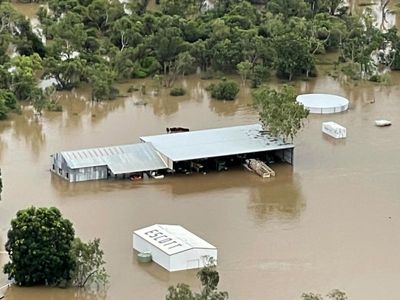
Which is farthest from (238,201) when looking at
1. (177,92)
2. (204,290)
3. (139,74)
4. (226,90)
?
(139,74)

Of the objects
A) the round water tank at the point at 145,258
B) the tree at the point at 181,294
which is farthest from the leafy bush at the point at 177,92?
the tree at the point at 181,294

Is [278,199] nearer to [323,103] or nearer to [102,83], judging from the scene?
[323,103]

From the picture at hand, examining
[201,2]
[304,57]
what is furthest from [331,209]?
[201,2]

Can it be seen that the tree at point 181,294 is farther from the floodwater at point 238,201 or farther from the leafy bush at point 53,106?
the leafy bush at point 53,106

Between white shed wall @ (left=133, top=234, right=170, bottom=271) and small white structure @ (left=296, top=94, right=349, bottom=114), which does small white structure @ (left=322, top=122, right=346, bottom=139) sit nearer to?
small white structure @ (left=296, top=94, right=349, bottom=114)

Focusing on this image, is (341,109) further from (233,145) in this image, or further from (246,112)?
(233,145)

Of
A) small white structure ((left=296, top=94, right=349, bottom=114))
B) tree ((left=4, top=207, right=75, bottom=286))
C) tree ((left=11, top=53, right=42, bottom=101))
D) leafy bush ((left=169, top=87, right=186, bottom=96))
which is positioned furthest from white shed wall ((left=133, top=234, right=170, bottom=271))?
leafy bush ((left=169, top=87, right=186, bottom=96))
